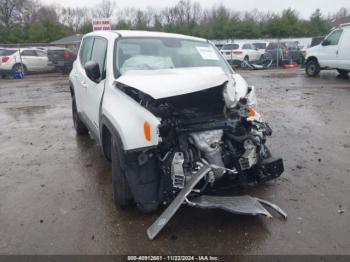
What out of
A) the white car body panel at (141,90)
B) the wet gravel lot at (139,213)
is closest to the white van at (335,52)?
the wet gravel lot at (139,213)

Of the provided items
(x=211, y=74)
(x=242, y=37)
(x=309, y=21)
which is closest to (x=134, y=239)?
(x=211, y=74)

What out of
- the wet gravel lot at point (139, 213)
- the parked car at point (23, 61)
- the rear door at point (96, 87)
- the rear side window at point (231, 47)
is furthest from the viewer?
the rear side window at point (231, 47)

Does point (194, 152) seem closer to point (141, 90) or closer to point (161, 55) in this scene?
point (141, 90)

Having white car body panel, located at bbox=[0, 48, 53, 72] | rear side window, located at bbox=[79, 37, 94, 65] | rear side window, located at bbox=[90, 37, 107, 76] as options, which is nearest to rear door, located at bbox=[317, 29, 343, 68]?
rear side window, located at bbox=[79, 37, 94, 65]

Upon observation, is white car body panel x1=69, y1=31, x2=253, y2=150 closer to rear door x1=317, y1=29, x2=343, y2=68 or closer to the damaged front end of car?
the damaged front end of car

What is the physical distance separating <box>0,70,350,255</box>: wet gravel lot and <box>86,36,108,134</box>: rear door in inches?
31.0

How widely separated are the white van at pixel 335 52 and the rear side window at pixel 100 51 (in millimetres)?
10974

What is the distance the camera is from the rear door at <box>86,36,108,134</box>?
12.5 feet

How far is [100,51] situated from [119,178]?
200 centimetres

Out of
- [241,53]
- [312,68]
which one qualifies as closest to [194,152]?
[312,68]

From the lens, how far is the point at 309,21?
1367 inches

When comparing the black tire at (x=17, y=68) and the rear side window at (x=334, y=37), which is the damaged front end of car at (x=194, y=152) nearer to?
the rear side window at (x=334, y=37)

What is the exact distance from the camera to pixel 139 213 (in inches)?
127

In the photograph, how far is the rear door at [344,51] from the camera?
12.2 m
